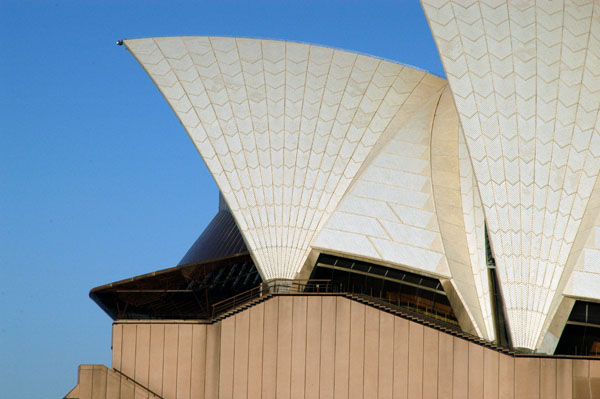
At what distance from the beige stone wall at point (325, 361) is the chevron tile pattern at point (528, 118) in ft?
9.21

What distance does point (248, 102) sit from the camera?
44.0 metres

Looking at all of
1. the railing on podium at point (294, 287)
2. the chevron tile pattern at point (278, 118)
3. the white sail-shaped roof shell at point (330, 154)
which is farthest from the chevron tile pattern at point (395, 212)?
A: the railing on podium at point (294, 287)

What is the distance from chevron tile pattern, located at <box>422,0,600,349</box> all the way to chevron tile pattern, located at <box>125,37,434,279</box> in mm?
5170

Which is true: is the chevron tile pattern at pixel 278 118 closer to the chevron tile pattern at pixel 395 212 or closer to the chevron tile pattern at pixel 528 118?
the chevron tile pattern at pixel 395 212

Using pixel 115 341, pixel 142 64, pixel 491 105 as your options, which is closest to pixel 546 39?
pixel 491 105

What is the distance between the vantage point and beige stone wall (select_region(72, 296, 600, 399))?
35.4 meters

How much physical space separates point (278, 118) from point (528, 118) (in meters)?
11.0

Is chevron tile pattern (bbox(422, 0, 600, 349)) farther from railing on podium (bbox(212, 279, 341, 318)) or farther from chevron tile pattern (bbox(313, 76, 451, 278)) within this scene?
railing on podium (bbox(212, 279, 341, 318))

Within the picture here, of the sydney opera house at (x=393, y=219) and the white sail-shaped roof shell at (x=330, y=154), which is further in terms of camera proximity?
the white sail-shaped roof shell at (x=330, y=154)

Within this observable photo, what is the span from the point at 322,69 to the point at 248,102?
3.89 metres

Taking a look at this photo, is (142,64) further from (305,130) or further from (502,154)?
(502,154)

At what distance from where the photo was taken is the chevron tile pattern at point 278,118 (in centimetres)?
4112

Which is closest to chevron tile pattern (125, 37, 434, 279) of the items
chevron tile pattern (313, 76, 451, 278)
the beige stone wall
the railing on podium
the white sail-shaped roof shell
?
the white sail-shaped roof shell

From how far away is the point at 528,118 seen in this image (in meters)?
39.6
